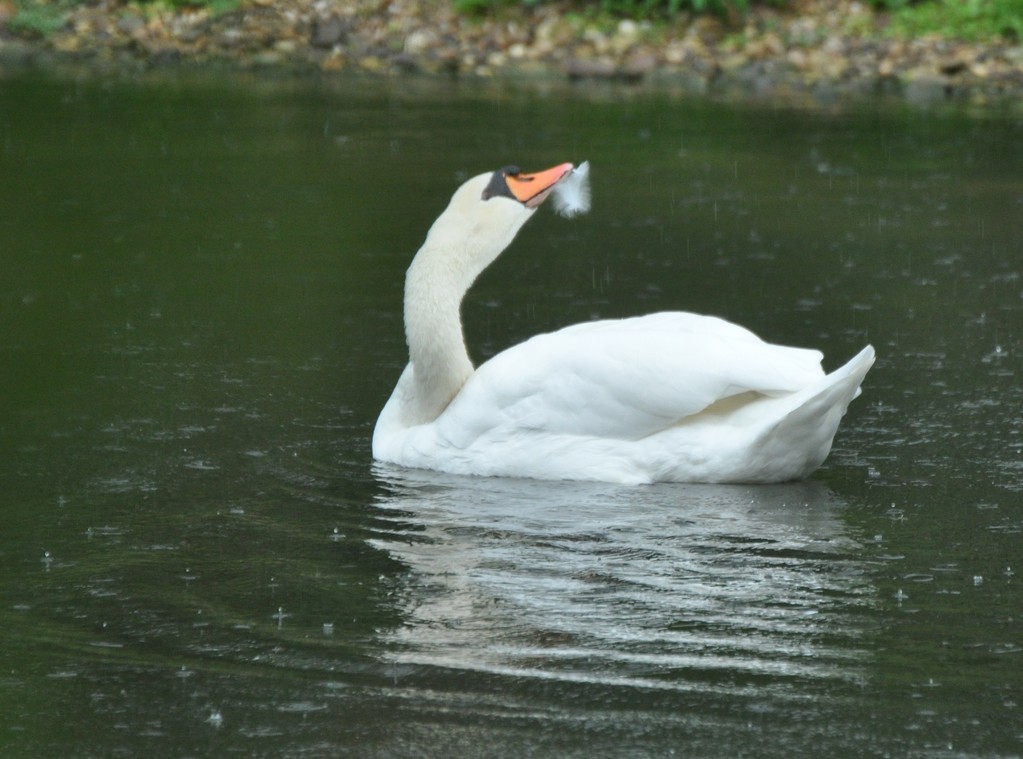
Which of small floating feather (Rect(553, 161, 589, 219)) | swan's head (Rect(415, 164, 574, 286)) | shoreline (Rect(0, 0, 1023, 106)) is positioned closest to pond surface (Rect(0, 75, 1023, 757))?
swan's head (Rect(415, 164, 574, 286))

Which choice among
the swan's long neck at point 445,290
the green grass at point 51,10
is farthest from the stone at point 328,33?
the swan's long neck at point 445,290

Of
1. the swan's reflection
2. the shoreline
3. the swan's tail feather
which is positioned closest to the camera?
the swan's reflection

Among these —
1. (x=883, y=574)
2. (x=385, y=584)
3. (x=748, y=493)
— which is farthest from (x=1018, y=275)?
(x=385, y=584)

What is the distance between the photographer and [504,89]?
18969 millimetres

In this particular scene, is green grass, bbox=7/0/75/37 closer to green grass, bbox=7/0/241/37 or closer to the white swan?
green grass, bbox=7/0/241/37

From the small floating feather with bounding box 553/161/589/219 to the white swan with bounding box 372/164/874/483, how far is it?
0.06 m

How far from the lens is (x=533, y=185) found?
6.96 meters

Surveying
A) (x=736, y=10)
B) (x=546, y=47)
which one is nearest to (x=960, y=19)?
(x=736, y=10)

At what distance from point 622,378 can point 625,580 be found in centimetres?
117

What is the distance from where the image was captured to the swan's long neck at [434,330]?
690 cm

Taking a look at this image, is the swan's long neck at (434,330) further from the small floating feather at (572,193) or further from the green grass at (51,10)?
the green grass at (51,10)

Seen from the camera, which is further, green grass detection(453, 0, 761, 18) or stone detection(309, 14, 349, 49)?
stone detection(309, 14, 349, 49)

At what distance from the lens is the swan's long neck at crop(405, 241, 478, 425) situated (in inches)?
272

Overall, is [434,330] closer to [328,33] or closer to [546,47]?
[546,47]
